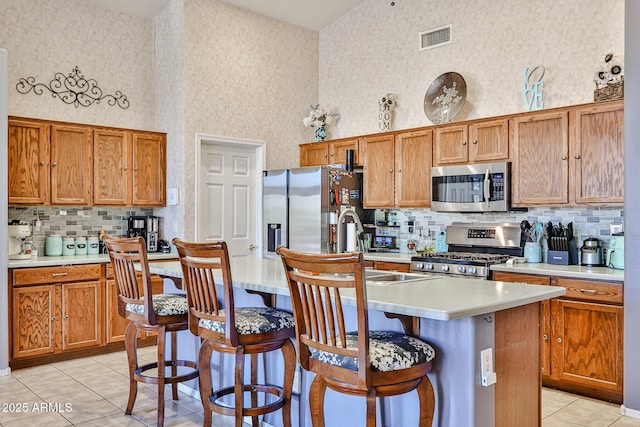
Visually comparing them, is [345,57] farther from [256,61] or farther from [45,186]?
[45,186]

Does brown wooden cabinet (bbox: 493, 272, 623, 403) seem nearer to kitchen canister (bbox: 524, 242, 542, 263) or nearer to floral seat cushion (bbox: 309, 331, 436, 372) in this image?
kitchen canister (bbox: 524, 242, 542, 263)

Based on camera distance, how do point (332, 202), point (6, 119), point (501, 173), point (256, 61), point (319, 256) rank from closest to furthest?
point (319, 256) → point (6, 119) → point (501, 173) → point (332, 202) → point (256, 61)

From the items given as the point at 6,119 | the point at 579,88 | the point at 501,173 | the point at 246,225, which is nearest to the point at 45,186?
the point at 6,119

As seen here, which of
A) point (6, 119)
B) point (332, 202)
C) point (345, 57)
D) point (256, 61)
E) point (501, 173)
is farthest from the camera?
point (345, 57)

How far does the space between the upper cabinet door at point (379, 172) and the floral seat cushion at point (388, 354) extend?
325 centimetres

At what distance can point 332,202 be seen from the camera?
5402 millimetres

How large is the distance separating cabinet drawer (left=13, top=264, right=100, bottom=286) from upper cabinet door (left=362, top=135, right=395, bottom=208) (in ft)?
8.97

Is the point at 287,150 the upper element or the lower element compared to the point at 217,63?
lower

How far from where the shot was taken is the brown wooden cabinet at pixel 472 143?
4.44 meters

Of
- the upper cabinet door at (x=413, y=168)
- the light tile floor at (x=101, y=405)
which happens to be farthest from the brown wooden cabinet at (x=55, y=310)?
the upper cabinet door at (x=413, y=168)

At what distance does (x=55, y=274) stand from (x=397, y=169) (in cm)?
327

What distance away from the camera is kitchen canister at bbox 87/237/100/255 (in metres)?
5.11

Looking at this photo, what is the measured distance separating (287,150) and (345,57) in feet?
4.31

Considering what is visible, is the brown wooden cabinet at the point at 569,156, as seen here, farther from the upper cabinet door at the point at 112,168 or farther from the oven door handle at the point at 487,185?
the upper cabinet door at the point at 112,168
